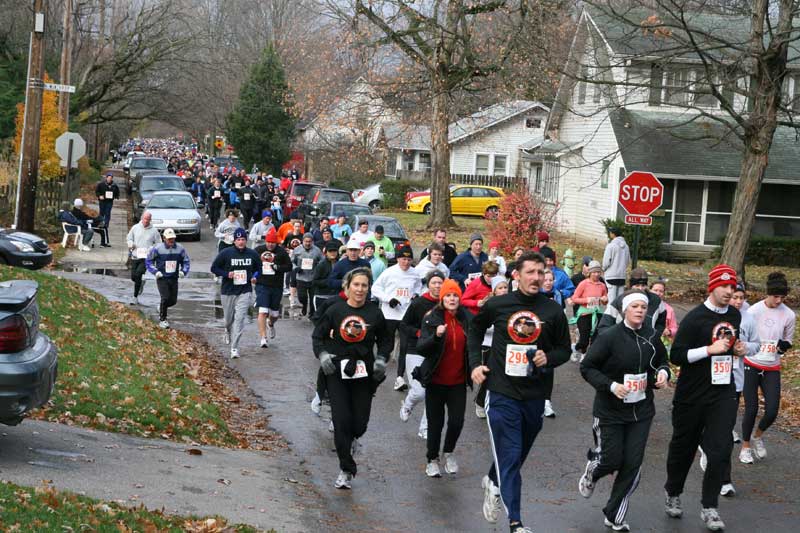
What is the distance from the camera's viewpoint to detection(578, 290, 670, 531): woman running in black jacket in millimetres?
7934

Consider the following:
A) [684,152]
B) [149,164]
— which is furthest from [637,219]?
[149,164]

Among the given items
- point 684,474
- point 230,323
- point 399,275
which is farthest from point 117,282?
point 684,474

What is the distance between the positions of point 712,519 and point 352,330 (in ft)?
10.5

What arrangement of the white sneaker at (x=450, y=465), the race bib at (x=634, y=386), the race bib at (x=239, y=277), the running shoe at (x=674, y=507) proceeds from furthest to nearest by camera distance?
1. the race bib at (x=239, y=277)
2. the white sneaker at (x=450, y=465)
3. the running shoe at (x=674, y=507)
4. the race bib at (x=634, y=386)

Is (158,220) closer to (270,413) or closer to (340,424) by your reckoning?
(270,413)

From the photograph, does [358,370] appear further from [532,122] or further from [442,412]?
[532,122]

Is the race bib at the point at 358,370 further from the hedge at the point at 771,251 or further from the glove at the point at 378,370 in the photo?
the hedge at the point at 771,251

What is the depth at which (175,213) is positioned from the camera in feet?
111

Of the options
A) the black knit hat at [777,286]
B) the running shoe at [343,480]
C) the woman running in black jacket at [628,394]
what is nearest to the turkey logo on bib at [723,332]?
the woman running in black jacket at [628,394]

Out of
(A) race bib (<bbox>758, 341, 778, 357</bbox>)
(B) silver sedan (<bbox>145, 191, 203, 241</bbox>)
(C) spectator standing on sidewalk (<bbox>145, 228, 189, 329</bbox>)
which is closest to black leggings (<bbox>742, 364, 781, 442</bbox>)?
(A) race bib (<bbox>758, 341, 778, 357</bbox>)

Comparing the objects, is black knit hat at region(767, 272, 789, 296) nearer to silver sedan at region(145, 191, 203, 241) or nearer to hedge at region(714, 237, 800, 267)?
hedge at region(714, 237, 800, 267)

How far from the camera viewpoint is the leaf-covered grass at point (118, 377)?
1043 cm

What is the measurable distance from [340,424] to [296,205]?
3054cm

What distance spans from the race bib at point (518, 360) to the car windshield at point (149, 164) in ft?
167
